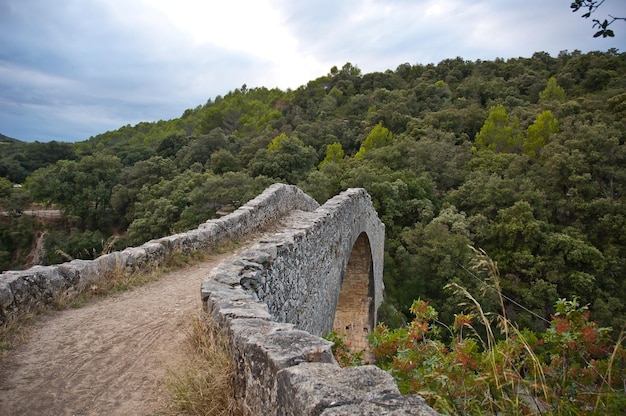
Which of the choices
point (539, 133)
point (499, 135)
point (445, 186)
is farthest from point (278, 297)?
point (499, 135)

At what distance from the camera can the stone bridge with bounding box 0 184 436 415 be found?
2.10 m

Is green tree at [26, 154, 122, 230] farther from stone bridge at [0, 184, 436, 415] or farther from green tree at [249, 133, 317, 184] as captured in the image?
stone bridge at [0, 184, 436, 415]

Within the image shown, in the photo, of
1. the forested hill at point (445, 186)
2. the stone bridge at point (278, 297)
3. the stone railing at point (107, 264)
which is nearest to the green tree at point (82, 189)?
the forested hill at point (445, 186)

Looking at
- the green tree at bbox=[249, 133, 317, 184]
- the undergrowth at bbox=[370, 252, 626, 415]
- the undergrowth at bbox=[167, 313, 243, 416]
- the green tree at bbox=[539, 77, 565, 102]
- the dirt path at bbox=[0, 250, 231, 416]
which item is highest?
the green tree at bbox=[539, 77, 565, 102]

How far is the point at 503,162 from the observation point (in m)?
32.6

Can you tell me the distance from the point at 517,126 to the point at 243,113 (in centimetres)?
5552

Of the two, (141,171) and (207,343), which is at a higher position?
(141,171)

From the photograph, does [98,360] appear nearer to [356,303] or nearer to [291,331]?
[291,331]

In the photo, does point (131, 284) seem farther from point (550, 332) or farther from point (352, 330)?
point (352, 330)

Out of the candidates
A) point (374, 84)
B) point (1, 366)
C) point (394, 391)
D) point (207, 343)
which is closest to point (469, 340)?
point (394, 391)

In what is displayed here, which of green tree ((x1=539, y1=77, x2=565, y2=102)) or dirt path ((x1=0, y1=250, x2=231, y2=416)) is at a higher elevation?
green tree ((x1=539, y1=77, x2=565, y2=102))

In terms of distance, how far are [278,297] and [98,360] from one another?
7.23 feet

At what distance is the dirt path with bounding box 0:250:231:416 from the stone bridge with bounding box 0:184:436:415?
0.68 meters

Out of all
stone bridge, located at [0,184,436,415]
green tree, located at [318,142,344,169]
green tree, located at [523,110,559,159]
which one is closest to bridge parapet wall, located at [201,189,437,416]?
stone bridge, located at [0,184,436,415]
